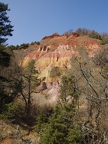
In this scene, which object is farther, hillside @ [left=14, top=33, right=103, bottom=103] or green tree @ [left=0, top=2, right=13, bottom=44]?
hillside @ [left=14, top=33, right=103, bottom=103]

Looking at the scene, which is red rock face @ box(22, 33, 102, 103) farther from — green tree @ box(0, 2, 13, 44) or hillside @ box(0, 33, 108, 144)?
green tree @ box(0, 2, 13, 44)

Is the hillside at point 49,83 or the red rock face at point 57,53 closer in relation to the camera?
the hillside at point 49,83

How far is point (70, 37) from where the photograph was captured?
4803 cm

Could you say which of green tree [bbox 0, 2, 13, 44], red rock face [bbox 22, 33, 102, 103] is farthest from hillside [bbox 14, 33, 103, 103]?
green tree [bbox 0, 2, 13, 44]

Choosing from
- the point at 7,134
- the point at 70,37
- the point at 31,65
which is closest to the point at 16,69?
the point at 31,65

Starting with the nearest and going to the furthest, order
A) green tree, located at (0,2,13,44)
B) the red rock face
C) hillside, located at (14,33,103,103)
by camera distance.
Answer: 1. green tree, located at (0,2,13,44)
2. hillside, located at (14,33,103,103)
3. the red rock face

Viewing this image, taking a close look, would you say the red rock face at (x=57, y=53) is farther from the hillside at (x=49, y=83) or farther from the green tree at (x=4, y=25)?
the green tree at (x=4, y=25)

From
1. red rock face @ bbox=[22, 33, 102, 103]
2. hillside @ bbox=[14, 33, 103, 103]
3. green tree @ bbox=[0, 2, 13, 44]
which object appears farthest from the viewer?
red rock face @ bbox=[22, 33, 102, 103]

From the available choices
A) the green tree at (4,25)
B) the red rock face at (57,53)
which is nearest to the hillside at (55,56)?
the red rock face at (57,53)

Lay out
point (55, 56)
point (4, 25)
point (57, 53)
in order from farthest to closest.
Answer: point (57, 53) → point (55, 56) → point (4, 25)

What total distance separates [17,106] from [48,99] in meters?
8.85

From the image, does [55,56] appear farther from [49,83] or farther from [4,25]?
[4,25]

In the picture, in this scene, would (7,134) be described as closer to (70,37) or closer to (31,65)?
(31,65)

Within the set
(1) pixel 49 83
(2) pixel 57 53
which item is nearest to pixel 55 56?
(2) pixel 57 53
